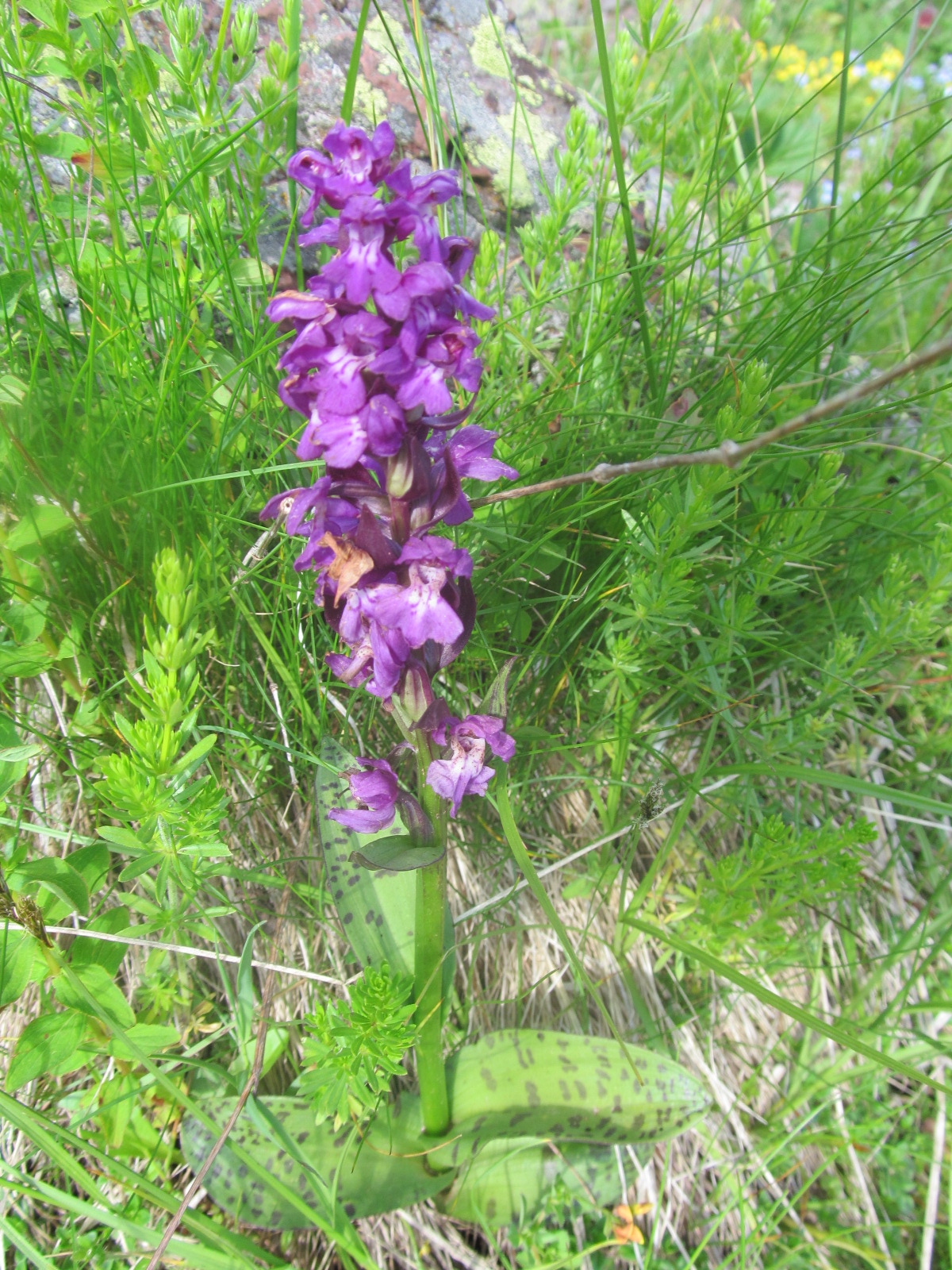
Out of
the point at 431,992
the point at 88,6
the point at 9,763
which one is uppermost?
the point at 88,6

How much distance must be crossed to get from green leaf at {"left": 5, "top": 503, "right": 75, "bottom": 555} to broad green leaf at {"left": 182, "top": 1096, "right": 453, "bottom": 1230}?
1.12 m

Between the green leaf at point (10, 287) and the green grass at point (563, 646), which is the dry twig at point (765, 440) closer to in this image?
the green grass at point (563, 646)

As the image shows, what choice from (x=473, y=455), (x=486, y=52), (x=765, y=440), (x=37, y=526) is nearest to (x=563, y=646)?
(x=473, y=455)

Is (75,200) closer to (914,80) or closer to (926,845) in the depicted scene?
(926,845)

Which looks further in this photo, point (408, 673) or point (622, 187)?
point (622, 187)

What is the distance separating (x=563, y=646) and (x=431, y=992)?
76 cm

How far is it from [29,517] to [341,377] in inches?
31.2

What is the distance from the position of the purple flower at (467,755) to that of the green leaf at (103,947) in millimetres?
663

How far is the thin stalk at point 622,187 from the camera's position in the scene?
4.67ft

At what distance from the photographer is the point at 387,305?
1024 mm

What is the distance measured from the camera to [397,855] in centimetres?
130

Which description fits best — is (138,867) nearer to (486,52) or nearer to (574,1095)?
(574,1095)

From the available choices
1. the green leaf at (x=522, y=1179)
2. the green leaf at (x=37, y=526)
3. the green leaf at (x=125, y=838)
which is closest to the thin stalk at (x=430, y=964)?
the green leaf at (x=522, y=1179)

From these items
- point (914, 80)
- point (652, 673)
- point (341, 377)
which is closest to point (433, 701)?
point (341, 377)
